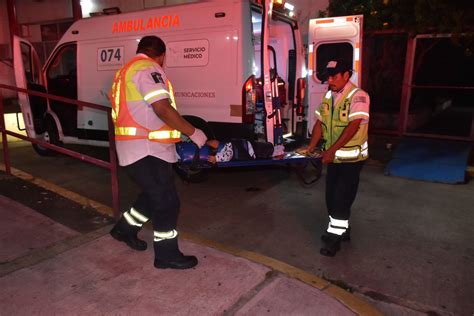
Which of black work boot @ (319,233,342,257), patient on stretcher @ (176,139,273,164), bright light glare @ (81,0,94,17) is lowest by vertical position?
black work boot @ (319,233,342,257)

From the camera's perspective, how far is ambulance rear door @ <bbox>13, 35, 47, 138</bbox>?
661 centimetres

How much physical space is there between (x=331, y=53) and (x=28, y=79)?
5.21 m

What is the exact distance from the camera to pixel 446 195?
17.3 feet

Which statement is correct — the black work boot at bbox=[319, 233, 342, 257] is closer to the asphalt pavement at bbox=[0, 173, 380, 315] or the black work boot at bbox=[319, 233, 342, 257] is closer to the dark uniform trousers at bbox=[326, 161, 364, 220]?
the dark uniform trousers at bbox=[326, 161, 364, 220]

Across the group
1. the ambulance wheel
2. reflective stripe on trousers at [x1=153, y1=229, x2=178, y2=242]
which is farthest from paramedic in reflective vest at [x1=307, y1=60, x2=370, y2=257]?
the ambulance wheel

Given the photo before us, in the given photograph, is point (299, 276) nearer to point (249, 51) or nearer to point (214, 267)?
point (214, 267)

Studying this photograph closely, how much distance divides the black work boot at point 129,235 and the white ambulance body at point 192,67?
225 centimetres

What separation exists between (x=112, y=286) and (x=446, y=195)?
4.27m

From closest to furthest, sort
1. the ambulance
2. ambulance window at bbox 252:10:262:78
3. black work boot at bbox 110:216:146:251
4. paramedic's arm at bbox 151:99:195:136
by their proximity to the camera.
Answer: paramedic's arm at bbox 151:99:195:136, black work boot at bbox 110:216:146:251, the ambulance, ambulance window at bbox 252:10:262:78

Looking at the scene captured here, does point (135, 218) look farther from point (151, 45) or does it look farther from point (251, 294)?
point (151, 45)

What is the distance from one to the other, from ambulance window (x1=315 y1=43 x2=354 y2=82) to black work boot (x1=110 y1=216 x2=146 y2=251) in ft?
15.8

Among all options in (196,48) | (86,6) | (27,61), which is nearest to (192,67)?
(196,48)

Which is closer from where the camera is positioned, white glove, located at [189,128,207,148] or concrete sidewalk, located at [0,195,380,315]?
concrete sidewalk, located at [0,195,380,315]

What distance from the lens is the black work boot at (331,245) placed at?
11.8 feet
